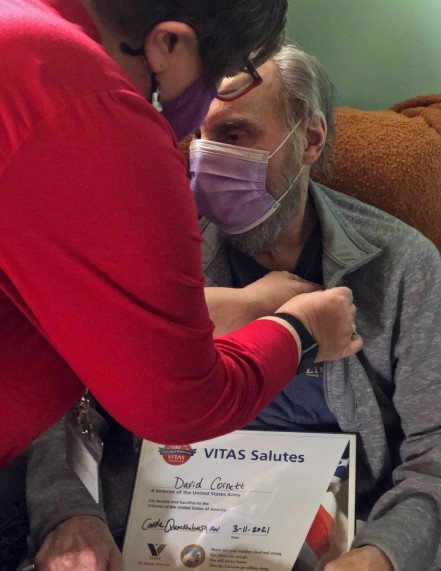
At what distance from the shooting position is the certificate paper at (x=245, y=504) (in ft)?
3.79

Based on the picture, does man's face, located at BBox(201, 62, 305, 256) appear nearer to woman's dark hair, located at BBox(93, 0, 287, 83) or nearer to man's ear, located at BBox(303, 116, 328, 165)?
man's ear, located at BBox(303, 116, 328, 165)

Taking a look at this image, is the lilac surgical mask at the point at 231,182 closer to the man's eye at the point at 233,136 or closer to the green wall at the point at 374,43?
the man's eye at the point at 233,136

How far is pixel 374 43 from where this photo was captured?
1652mm

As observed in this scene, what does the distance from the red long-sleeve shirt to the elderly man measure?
0.59m

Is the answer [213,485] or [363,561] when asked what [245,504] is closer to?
[213,485]

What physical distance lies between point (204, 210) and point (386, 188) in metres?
0.41

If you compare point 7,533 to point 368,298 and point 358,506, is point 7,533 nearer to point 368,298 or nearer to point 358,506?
point 358,506

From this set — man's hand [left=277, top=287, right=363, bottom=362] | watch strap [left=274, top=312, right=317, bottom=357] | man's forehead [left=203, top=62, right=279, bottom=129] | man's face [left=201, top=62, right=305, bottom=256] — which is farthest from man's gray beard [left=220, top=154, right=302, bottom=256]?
watch strap [left=274, top=312, right=317, bottom=357]

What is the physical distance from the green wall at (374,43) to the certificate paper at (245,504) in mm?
915

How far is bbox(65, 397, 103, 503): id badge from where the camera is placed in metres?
1.07

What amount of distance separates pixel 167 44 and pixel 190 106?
0.36 feet

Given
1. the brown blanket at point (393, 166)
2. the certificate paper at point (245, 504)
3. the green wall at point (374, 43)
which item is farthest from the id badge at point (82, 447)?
the green wall at point (374, 43)

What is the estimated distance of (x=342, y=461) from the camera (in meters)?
1.24

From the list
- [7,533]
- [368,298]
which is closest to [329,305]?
[368,298]
